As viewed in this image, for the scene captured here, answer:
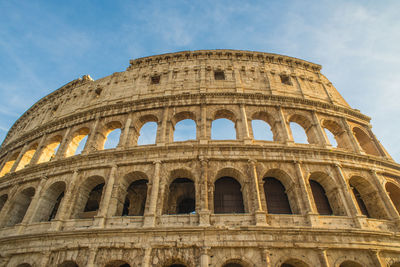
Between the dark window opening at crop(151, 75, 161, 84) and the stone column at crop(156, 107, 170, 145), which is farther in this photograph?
the dark window opening at crop(151, 75, 161, 84)

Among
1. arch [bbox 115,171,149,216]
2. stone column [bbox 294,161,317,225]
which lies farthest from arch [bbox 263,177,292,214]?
arch [bbox 115,171,149,216]

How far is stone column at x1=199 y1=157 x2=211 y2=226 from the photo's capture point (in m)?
9.46

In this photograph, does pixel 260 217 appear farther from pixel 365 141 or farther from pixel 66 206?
pixel 365 141

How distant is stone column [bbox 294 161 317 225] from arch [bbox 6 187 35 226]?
1516cm

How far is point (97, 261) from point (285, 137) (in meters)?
11.1

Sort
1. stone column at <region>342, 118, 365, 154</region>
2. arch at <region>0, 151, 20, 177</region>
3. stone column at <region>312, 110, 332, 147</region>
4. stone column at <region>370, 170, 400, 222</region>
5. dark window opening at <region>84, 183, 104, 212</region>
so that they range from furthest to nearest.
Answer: arch at <region>0, 151, 20, 177</region>
stone column at <region>342, 118, 365, 154</region>
dark window opening at <region>84, 183, 104, 212</region>
stone column at <region>312, 110, 332, 147</region>
stone column at <region>370, 170, 400, 222</region>

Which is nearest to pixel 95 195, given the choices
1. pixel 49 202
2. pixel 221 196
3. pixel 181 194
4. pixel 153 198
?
pixel 49 202

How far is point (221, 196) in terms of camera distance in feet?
37.2

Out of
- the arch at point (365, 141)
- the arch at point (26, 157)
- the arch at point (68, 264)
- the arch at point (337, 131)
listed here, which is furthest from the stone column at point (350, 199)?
the arch at point (26, 157)

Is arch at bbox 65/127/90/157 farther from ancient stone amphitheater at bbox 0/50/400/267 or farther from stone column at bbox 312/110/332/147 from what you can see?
stone column at bbox 312/110/332/147

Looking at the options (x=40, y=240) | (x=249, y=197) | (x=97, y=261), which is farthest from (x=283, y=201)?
(x=40, y=240)

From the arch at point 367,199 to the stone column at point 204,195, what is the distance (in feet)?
26.7

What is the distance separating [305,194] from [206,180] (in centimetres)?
474

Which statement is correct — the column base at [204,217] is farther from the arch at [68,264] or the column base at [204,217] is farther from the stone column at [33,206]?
the stone column at [33,206]
